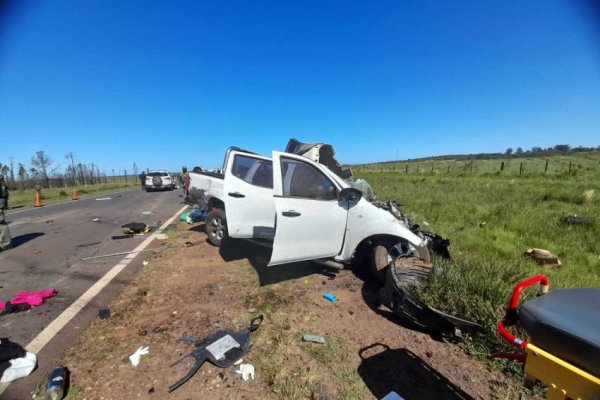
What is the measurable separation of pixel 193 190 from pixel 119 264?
291 cm

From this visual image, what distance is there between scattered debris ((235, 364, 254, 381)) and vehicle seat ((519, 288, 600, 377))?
216 centimetres

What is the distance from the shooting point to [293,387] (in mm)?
2496

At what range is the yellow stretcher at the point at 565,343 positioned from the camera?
56.7 inches

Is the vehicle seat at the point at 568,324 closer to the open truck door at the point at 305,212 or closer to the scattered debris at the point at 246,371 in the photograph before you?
the scattered debris at the point at 246,371

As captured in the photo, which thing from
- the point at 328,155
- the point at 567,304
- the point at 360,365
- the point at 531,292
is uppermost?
the point at 328,155

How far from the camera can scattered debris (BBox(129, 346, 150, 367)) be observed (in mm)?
2796

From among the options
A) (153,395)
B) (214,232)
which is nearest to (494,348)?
(153,395)

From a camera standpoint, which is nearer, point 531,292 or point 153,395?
point 153,395

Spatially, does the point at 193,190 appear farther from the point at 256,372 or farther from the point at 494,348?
the point at 494,348

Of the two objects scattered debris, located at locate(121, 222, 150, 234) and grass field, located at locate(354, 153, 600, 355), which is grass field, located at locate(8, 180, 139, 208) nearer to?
scattered debris, located at locate(121, 222, 150, 234)

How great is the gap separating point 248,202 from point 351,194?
83.6 inches

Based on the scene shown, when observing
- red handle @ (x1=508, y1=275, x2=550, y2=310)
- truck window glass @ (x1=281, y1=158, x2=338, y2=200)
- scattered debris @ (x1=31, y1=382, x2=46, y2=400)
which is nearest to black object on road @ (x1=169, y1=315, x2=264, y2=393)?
scattered debris @ (x1=31, y1=382, x2=46, y2=400)

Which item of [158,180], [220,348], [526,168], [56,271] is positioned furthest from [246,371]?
[526,168]

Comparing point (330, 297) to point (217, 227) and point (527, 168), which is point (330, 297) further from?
point (527, 168)
